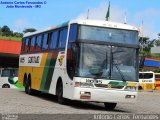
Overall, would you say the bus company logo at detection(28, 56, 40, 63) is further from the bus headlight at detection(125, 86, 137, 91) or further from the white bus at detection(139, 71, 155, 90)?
the white bus at detection(139, 71, 155, 90)

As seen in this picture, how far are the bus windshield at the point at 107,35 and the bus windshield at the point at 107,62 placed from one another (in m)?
0.34

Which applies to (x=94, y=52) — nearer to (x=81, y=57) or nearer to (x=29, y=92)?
(x=81, y=57)

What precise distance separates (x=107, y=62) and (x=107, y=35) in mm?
1181

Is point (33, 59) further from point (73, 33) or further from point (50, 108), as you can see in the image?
point (50, 108)

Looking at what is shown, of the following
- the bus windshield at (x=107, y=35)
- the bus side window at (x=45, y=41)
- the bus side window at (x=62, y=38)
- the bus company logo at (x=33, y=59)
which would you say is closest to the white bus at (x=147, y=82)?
the bus company logo at (x=33, y=59)

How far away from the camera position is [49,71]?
21891 millimetres

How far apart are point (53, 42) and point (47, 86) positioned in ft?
6.71

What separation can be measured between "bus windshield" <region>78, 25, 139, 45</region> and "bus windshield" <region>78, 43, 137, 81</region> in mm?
338

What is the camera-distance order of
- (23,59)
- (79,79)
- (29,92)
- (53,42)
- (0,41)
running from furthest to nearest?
(0,41) → (23,59) → (29,92) → (53,42) → (79,79)

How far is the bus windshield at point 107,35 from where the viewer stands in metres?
18.3

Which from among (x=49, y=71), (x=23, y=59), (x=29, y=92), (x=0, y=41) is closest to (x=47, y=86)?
(x=49, y=71)

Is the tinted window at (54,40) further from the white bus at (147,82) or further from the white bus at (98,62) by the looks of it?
the white bus at (147,82)

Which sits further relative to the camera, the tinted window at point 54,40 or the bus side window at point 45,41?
the bus side window at point 45,41

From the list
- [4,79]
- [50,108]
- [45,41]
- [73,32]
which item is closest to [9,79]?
[4,79]
